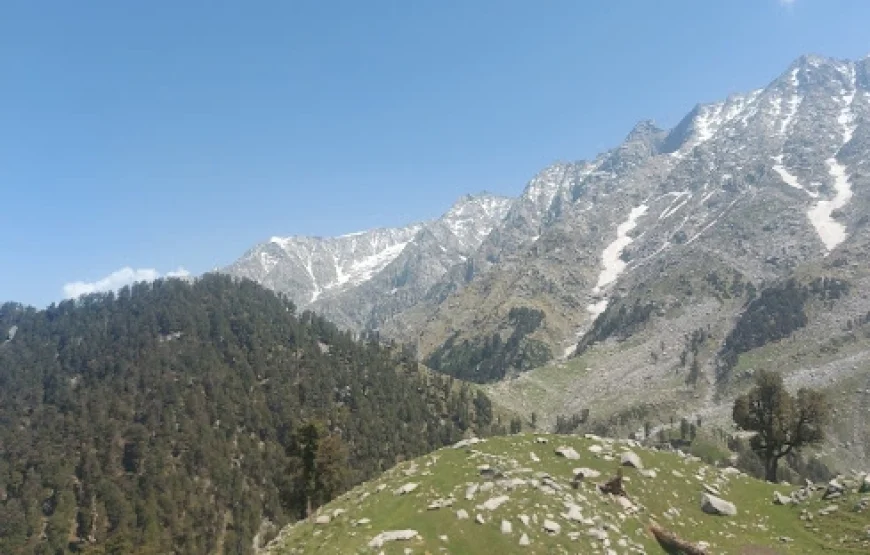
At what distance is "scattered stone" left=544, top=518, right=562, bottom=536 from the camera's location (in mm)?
30734

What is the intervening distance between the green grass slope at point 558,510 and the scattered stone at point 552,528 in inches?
6.2

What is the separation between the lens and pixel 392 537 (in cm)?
2964

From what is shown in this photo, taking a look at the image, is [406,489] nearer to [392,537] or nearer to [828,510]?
[392,537]

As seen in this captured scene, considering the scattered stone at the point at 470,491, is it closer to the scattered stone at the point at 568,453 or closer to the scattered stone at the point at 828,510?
the scattered stone at the point at 568,453

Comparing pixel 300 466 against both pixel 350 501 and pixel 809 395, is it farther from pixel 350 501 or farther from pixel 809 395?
pixel 809 395

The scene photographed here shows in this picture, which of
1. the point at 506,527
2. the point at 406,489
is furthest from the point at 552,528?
the point at 406,489

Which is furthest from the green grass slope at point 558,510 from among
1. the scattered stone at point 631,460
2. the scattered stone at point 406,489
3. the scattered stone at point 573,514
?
the scattered stone at point 631,460

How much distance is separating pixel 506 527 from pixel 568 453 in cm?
1213

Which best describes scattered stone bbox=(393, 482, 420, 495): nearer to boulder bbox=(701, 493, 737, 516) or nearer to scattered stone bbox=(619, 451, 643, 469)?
scattered stone bbox=(619, 451, 643, 469)

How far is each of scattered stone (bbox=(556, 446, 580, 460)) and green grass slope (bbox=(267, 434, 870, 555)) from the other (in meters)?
0.35

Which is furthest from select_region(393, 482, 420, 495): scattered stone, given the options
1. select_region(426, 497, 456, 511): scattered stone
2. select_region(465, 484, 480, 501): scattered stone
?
select_region(465, 484, 480, 501): scattered stone

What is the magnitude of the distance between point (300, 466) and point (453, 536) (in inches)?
1780

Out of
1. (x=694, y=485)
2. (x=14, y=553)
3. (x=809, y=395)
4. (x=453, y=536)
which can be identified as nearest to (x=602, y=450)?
(x=694, y=485)

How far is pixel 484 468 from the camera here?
3731cm
